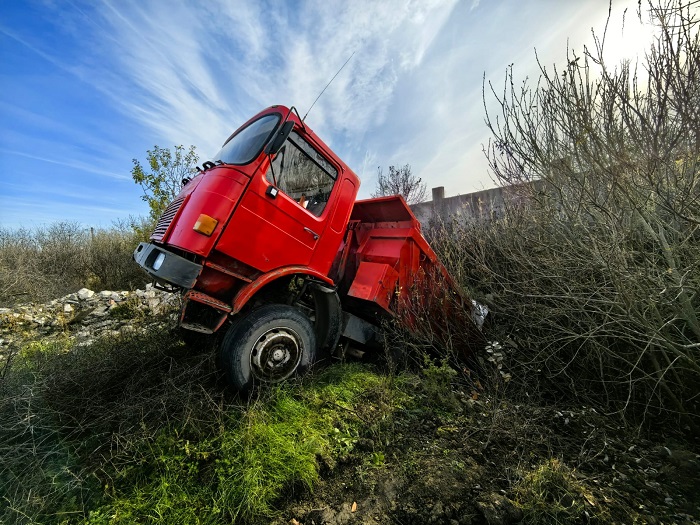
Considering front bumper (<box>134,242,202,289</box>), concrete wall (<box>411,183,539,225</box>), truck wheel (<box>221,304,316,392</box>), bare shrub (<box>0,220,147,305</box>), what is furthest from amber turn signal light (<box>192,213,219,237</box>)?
bare shrub (<box>0,220,147,305</box>)

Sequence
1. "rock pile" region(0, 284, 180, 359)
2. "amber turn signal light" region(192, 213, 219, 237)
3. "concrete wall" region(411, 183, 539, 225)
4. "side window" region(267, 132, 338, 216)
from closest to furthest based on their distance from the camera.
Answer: "amber turn signal light" region(192, 213, 219, 237)
"side window" region(267, 132, 338, 216)
"rock pile" region(0, 284, 180, 359)
"concrete wall" region(411, 183, 539, 225)

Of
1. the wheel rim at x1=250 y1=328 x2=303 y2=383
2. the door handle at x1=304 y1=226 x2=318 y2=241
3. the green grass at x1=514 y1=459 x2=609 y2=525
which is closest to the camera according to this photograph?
the green grass at x1=514 y1=459 x2=609 y2=525

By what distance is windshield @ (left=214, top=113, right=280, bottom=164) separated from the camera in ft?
10.1

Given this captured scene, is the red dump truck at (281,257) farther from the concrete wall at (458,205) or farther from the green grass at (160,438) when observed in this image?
the concrete wall at (458,205)

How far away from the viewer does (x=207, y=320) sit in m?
3.03

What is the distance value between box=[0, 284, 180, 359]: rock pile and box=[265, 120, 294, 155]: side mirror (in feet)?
11.2

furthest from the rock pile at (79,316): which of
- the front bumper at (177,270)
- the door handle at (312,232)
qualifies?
the door handle at (312,232)

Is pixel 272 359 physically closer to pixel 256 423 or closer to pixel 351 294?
pixel 256 423

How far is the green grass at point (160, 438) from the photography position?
1.87 m

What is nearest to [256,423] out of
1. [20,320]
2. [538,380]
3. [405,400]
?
[405,400]

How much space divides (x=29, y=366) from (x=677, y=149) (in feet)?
20.5

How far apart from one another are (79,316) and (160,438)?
228 inches

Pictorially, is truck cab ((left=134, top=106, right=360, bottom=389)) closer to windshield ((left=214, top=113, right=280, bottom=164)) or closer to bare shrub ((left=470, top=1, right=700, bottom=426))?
Result: windshield ((left=214, top=113, right=280, bottom=164))

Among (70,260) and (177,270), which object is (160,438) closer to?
(177,270)
